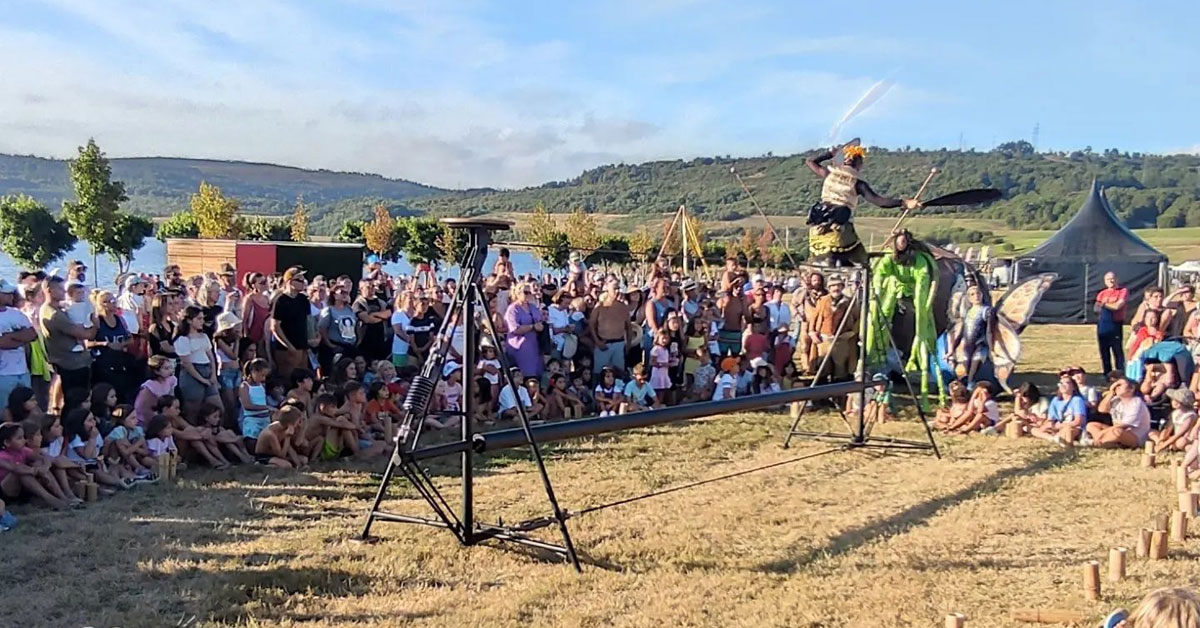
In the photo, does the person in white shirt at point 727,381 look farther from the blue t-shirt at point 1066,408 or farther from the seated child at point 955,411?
the blue t-shirt at point 1066,408

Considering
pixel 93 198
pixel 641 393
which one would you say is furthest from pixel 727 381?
pixel 93 198

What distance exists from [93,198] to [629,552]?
31737 millimetres

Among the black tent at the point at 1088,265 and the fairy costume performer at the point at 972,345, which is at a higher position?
the black tent at the point at 1088,265

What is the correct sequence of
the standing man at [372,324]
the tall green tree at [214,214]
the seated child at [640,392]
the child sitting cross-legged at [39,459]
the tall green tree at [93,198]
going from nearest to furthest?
→ the child sitting cross-legged at [39,459] < the standing man at [372,324] < the seated child at [640,392] < the tall green tree at [93,198] < the tall green tree at [214,214]

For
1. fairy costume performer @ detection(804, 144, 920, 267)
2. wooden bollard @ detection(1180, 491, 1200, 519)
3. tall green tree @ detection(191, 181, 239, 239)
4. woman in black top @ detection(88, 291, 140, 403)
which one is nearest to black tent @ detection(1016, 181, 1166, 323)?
fairy costume performer @ detection(804, 144, 920, 267)

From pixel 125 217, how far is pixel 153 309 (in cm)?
2963

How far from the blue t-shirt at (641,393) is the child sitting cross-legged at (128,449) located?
492 cm

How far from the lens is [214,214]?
4131 cm

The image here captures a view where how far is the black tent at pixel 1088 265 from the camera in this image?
76.7 ft

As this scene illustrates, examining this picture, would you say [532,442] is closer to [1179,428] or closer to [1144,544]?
[1144,544]

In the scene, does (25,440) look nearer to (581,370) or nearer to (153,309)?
(153,309)

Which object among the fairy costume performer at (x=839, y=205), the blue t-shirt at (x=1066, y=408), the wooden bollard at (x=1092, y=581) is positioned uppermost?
the fairy costume performer at (x=839, y=205)

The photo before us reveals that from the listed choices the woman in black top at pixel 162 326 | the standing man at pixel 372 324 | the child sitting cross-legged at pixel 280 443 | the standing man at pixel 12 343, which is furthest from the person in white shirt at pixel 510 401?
Result: the standing man at pixel 12 343

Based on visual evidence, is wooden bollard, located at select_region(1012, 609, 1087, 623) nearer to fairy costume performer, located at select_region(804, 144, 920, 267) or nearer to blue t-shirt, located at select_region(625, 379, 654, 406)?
fairy costume performer, located at select_region(804, 144, 920, 267)
